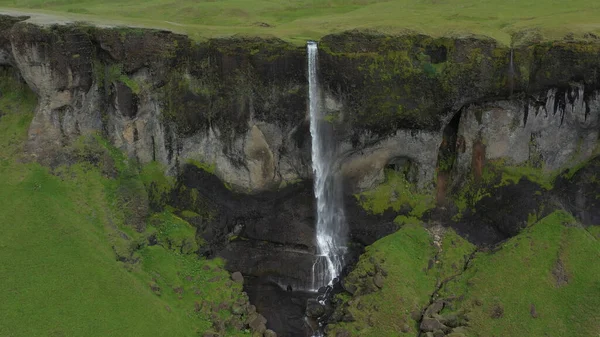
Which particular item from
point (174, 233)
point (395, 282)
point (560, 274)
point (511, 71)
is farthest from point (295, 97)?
point (560, 274)

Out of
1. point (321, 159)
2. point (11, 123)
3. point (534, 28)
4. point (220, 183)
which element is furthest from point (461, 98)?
point (11, 123)

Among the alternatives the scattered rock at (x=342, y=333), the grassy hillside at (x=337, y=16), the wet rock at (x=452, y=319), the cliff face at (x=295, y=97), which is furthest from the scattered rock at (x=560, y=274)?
the grassy hillside at (x=337, y=16)

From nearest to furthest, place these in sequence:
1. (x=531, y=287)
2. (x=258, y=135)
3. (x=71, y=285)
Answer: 1. (x=71, y=285)
2. (x=531, y=287)
3. (x=258, y=135)

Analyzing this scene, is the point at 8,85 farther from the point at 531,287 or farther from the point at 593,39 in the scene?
the point at 593,39

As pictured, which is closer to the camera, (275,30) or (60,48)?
(60,48)

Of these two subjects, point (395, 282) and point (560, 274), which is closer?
point (560, 274)

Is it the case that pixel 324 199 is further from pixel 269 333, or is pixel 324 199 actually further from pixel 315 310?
pixel 269 333
